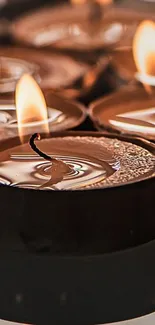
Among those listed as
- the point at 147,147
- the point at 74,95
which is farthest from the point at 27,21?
the point at 147,147

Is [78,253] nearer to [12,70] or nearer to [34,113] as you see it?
[34,113]

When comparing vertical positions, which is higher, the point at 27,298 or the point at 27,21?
the point at 27,21

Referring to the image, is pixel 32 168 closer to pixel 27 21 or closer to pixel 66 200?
pixel 66 200

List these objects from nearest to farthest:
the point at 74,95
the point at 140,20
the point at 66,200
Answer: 1. the point at 66,200
2. the point at 74,95
3. the point at 140,20

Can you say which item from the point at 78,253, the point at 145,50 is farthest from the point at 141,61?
the point at 78,253

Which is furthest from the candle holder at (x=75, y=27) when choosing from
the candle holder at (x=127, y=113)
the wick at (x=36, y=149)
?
the wick at (x=36, y=149)

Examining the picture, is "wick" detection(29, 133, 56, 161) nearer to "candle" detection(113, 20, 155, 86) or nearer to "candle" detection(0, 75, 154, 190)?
"candle" detection(0, 75, 154, 190)
